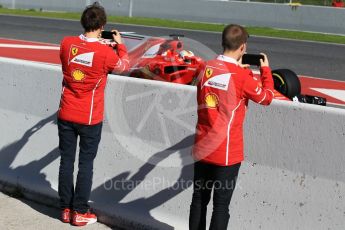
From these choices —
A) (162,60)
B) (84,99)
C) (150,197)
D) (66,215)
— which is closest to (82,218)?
(66,215)

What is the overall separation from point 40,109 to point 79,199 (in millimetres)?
1144

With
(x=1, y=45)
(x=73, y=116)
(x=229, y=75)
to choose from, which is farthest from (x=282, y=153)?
(x=1, y=45)

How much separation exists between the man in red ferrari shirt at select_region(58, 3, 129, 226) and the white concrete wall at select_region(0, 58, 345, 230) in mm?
314

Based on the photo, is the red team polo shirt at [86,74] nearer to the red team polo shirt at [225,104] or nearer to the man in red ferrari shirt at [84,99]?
the man in red ferrari shirt at [84,99]

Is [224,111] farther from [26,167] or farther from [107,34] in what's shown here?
[26,167]

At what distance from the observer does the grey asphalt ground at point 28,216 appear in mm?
5484

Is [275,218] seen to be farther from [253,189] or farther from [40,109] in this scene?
[40,109]

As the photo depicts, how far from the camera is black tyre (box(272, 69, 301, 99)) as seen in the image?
7.29m

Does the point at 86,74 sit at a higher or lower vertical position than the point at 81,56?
lower

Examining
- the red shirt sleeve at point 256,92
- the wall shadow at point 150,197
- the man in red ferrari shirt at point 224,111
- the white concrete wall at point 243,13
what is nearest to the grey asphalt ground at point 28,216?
the wall shadow at point 150,197

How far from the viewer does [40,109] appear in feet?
20.7

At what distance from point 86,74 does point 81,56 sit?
0.47 feet

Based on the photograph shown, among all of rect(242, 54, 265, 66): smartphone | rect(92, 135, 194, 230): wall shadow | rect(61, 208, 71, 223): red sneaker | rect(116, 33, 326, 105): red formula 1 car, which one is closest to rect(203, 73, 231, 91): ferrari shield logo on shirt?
rect(242, 54, 265, 66): smartphone

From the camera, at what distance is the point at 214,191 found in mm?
4516
